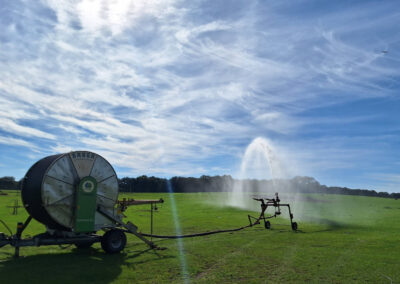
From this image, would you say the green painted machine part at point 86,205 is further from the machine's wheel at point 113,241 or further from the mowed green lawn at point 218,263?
the mowed green lawn at point 218,263

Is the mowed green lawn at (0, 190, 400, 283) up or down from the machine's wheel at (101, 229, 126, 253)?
down

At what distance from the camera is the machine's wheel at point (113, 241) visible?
13992 mm

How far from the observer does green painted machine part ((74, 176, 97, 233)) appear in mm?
13711

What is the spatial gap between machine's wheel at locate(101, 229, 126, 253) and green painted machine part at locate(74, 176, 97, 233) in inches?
29.9

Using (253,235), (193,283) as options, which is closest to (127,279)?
(193,283)

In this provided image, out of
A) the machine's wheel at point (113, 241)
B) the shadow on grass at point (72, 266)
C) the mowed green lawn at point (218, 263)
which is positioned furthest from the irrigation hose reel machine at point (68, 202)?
the mowed green lawn at point (218, 263)

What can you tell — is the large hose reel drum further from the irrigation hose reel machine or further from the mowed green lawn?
the mowed green lawn

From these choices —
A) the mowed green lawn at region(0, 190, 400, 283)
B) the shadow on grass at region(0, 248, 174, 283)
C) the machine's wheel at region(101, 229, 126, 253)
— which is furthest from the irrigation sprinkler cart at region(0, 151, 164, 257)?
the mowed green lawn at region(0, 190, 400, 283)

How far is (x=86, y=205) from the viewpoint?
14.0 meters

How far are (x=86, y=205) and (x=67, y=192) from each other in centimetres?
103

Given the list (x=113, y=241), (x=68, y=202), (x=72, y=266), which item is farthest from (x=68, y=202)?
(x=72, y=266)

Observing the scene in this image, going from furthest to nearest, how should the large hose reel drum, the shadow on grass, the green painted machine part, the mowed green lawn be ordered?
the green painted machine part, the large hose reel drum, the mowed green lawn, the shadow on grass

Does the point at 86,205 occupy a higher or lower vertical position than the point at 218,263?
higher

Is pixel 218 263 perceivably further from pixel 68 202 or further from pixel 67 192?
pixel 67 192
